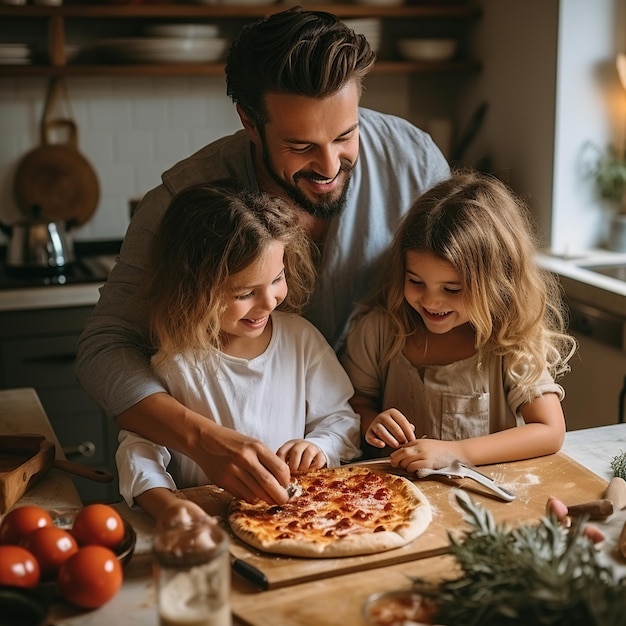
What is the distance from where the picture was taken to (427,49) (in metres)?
3.68

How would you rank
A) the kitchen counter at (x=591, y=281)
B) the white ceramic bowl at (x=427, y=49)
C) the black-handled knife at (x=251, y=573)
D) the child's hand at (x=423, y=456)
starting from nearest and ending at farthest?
the black-handled knife at (x=251, y=573) → the child's hand at (x=423, y=456) → the kitchen counter at (x=591, y=281) → the white ceramic bowl at (x=427, y=49)

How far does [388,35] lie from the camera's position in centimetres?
386

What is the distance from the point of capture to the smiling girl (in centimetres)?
185

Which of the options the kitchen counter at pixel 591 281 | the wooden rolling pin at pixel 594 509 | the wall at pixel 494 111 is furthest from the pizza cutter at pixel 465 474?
the wall at pixel 494 111

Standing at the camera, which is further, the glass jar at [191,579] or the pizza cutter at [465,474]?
the pizza cutter at [465,474]

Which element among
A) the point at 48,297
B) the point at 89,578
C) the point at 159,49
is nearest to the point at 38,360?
the point at 48,297

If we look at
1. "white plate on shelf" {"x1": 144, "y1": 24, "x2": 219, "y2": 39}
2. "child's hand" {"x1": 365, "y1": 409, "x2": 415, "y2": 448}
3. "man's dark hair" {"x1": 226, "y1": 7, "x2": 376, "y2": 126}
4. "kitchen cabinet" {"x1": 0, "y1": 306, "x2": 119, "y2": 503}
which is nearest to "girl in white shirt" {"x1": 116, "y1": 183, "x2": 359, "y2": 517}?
"child's hand" {"x1": 365, "y1": 409, "x2": 415, "y2": 448}

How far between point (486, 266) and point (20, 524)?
3.37 ft

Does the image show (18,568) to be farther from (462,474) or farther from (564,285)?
(564,285)

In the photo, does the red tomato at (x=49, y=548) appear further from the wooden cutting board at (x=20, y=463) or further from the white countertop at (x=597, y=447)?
the white countertop at (x=597, y=447)

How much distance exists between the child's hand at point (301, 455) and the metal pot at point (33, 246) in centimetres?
185

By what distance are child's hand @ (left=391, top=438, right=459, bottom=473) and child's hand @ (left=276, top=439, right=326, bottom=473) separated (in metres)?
0.14

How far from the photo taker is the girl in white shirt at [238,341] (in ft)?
5.67

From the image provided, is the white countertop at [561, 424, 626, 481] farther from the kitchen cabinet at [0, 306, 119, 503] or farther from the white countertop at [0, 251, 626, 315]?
the kitchen cabinet at [0, 306, 119, 503]
